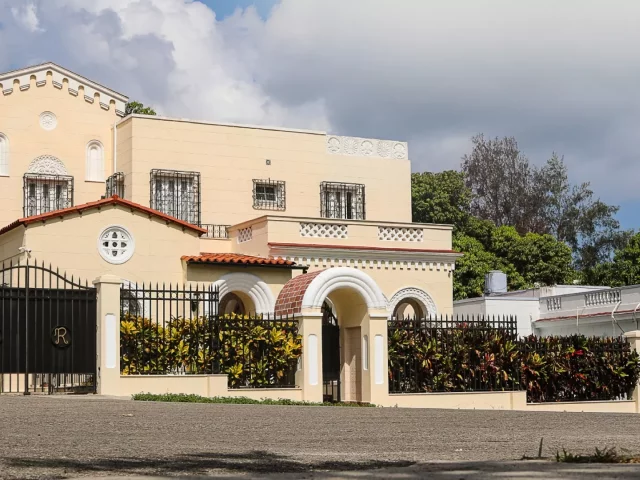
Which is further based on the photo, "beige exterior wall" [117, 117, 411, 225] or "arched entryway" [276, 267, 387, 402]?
"beige exterior wall" [117, 117, 411, 225]

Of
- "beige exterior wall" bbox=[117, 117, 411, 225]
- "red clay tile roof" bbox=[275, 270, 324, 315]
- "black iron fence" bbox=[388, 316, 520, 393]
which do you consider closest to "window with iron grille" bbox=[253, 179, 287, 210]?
"beige exterior wall" bbox=[117, 117, 411, 225]

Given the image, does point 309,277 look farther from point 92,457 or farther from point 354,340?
point 92,457

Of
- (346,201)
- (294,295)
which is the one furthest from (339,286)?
(346,201)

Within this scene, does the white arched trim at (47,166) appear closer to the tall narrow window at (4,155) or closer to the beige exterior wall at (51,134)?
the beige exterior wall at (51,134)

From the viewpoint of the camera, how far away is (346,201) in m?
35.3

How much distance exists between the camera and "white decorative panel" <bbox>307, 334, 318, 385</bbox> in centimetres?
2347

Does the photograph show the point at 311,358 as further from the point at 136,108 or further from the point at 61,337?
the point at 136,108

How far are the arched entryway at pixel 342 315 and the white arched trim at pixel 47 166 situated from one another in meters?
10.6

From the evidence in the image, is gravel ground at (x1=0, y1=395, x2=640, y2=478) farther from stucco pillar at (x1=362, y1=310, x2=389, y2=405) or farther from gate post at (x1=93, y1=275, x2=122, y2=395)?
stucco pillar at (x1=362, y1=310, x2=389, y2=405)

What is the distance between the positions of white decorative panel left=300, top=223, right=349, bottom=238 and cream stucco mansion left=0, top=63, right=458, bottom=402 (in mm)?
31

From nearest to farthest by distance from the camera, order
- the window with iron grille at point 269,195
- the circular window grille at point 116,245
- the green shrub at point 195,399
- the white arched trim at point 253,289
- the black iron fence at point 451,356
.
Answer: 1. the green shrub at point 195,399
2. the black iron fence at point 451,356
3. the circular window grille at point 116,245
4. the white arched trim at point 253,289
5. the window with iron grille at point 269,195

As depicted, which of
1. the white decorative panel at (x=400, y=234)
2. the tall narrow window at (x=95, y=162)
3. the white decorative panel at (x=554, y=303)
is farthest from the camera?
the white decorative panel at (x=554, y=303)

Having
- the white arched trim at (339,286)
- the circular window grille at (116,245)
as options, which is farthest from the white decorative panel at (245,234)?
the white arched trim at (339,286)

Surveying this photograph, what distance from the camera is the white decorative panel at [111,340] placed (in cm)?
2097
